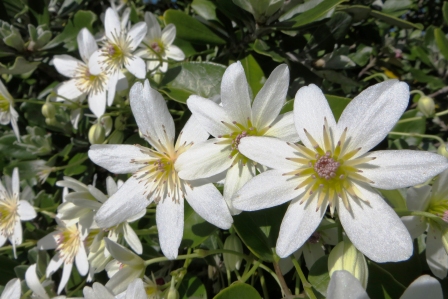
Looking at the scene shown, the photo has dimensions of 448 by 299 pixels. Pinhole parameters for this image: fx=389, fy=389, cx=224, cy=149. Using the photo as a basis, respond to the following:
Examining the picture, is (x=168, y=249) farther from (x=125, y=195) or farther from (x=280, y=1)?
(x=280, y=1)

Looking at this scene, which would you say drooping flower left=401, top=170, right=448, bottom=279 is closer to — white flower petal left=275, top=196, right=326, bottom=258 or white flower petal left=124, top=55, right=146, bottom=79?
white flower petal left=275, top=196, right=326, bottom=258

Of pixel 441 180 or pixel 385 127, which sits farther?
pixel 441 180

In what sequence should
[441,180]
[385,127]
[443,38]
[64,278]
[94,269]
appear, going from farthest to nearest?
[443,38]
[64,278]
[94,269]
[441,180]
[385,127]

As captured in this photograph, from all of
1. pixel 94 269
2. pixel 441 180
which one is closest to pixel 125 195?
pixel 94 269

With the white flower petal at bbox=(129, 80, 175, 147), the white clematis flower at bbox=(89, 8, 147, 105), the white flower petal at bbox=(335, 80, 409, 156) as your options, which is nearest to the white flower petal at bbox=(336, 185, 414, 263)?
the white flower petal at bbox=(335, 80, 409, 156)

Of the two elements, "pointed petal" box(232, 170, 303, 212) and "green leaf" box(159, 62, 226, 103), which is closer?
"pointed petal" box(232, 170, 303, 212)

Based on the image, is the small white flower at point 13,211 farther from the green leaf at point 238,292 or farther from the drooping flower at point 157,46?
the green leaf at point 238,292

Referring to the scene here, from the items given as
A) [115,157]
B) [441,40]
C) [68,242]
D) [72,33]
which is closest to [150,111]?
[115,157]
